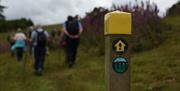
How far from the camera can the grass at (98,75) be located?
10.0m

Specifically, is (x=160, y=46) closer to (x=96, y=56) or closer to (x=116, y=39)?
(x=96, y=56)

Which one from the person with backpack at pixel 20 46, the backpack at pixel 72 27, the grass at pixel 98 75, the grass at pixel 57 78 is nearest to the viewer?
the grass at pixel 98 75

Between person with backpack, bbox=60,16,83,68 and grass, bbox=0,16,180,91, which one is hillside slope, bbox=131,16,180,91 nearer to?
grass, bbox=0,16,180,91

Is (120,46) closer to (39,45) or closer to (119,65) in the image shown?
(119,65)

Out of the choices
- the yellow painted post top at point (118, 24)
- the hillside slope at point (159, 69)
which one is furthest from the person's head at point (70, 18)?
the yellow painted post top at point (118, 24)

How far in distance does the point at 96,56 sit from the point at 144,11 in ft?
6.22

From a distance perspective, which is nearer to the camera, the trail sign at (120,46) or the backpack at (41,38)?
the trail sign at (120,46)

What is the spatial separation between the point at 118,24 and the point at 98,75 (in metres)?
6.39

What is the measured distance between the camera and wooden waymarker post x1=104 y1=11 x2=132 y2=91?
5.52m

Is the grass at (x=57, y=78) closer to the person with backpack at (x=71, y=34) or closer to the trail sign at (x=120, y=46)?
the person with backpack at (x=71, y=34)

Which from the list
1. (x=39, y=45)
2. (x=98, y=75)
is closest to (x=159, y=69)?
(x=98, y=75)

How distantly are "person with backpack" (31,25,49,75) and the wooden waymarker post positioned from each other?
30.4 feet

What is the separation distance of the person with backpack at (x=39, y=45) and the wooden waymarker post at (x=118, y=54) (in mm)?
9272

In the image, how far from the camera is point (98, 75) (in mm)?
11914
